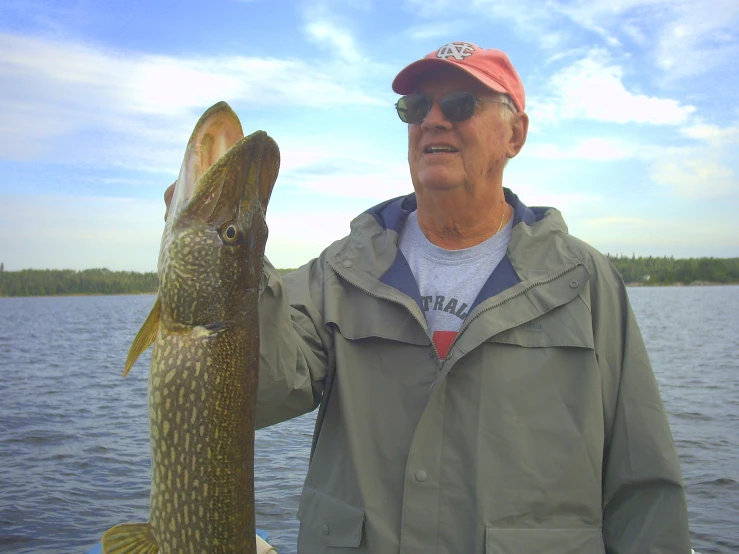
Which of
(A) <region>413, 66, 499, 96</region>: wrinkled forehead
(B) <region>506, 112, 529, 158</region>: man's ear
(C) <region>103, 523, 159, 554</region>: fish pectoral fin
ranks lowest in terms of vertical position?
(C) <region>103, 523, 159, 554</region>: fish pectoral fin

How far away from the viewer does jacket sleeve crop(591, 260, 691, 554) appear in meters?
2.54

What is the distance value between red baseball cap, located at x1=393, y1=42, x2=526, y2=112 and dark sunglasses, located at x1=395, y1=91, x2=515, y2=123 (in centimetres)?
7

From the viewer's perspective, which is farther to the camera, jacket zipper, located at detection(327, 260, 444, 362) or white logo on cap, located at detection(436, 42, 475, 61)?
white logo on cap, located at detection(436, 42, 475, 61)

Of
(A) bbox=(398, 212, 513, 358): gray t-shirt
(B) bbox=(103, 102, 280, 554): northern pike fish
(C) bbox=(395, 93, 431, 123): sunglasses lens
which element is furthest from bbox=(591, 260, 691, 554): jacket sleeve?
(B) bbox=(103, 102, 280, 554): northern pike fish

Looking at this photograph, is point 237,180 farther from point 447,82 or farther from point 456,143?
point 447,82

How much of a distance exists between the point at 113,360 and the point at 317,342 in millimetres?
22555

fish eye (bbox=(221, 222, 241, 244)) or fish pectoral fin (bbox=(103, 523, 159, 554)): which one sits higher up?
fish eye (bbox=(221, 222, 241, 244))

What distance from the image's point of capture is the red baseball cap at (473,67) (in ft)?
9.95

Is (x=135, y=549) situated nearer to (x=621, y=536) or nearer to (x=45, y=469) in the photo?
(x=621, y=536)

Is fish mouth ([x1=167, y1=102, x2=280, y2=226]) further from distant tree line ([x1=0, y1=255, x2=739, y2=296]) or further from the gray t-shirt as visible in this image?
distant tree line ([x1=0, y1=255, x2=739, y2=296])

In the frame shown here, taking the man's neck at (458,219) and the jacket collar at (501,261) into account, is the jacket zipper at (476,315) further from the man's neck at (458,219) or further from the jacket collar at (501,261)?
the man's neck at (458,219)

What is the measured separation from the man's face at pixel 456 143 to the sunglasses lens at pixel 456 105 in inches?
1.1

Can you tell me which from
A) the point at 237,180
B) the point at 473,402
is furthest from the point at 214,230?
the point at 473,402

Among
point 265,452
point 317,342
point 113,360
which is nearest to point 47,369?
point 113,360
